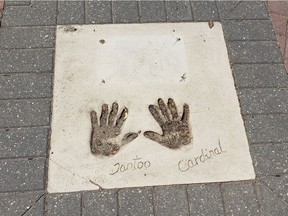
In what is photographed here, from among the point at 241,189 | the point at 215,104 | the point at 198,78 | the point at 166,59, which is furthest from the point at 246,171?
the point at 166,59

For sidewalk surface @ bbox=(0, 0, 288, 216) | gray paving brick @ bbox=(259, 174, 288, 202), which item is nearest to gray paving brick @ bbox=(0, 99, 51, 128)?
sidewalk surface @ bbox=(0, 0, 288, 216)

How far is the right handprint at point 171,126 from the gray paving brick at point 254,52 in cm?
60

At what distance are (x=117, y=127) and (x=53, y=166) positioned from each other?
0.45m

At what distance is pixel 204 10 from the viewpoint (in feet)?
9.68

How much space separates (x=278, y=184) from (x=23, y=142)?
62.8 inches

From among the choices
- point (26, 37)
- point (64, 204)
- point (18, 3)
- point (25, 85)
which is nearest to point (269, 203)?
point (64, 204)

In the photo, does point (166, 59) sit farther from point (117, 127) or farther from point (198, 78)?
point (117, 127)

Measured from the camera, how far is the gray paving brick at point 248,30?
9.33 ft

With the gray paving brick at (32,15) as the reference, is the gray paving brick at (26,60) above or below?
below

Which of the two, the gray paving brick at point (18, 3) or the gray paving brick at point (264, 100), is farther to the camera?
the gray paving brick at point (18, 3)

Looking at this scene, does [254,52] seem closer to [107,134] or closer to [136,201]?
[107,134]

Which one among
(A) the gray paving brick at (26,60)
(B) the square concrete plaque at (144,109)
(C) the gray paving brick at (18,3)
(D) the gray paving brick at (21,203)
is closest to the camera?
(D) the gray paving brick at (21,203)

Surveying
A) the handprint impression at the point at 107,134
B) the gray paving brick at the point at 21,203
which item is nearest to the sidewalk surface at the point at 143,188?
the gray paving brick at the point at 21,203

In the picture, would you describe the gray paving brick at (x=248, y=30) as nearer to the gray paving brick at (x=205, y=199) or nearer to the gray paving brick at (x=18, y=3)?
the gray paving brick at (x=205, y=199)
